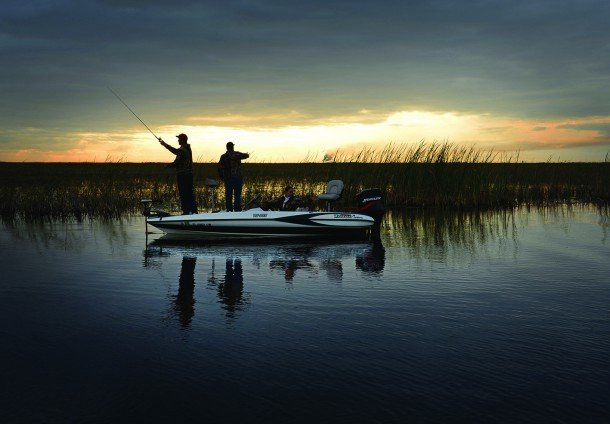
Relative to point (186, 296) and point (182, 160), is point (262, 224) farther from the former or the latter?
point (186, 296)

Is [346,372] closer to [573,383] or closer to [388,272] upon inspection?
[573,383]

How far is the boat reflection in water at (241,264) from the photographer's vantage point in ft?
27.8

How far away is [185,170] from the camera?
17.1m

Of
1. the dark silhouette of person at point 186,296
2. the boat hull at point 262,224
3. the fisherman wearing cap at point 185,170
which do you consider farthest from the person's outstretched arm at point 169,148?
the dark silhouette of person at point 186,296

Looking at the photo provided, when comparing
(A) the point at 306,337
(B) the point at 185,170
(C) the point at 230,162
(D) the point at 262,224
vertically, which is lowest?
(A) the point at 306,337

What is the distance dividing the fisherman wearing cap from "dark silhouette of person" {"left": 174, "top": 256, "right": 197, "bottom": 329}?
18.1 feet

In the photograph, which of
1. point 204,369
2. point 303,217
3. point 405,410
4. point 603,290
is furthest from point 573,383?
point 303,217

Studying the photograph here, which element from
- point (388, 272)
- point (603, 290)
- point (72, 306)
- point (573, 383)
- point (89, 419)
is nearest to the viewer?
point (89, 419)

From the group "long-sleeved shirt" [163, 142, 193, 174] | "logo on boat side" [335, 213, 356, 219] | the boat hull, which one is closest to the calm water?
the boat hull

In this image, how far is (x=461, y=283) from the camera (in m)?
9.55

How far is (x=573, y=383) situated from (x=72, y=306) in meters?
5.67

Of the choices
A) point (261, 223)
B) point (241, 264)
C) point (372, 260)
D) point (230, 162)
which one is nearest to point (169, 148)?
point (230, 162)

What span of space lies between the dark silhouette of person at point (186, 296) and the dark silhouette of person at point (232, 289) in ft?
1.28

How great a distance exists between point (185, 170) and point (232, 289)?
8.48m
